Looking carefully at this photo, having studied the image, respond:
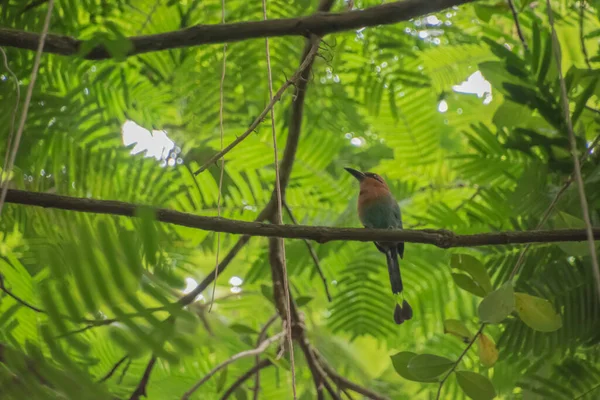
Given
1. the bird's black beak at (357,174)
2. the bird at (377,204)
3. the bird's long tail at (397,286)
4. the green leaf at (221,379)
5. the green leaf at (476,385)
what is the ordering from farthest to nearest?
the bird at (377,204), the bird's black beak at (357,174), the bird's long tail at (397,286), the green leaf at (221,379), the green leaf at (476,385)

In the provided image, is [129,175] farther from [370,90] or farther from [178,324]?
[178,324]

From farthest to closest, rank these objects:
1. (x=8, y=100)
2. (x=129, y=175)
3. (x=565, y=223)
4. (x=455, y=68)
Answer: (x=455, y=68) → (x=129, y=175) → (x=8, y=100) → (x=565, y=223)

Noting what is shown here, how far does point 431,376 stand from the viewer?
4.95 feet

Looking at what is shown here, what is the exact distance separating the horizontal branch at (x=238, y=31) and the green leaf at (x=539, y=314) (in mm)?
651

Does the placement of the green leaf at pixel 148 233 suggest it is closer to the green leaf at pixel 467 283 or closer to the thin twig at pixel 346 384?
the green leaf at pixel 467 283

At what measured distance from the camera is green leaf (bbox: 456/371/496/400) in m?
1.50

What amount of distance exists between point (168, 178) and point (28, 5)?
67cm

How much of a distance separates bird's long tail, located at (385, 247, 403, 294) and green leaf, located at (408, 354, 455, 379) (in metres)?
0.78

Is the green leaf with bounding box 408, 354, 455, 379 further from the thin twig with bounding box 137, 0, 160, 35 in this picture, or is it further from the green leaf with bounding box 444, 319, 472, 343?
the thin twig with bounding box 137, 0, 160, 35

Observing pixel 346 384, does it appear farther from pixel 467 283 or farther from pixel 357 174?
pixel 357 174

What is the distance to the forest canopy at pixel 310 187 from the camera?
1296mm

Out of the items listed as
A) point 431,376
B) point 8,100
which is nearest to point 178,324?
point 431,376

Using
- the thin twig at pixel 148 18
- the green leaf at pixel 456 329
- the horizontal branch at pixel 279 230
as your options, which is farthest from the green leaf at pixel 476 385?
the thin twig at pixel 148 18

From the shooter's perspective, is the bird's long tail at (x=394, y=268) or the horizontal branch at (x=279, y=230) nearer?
the horizontal branch at (x=279, y=230)
